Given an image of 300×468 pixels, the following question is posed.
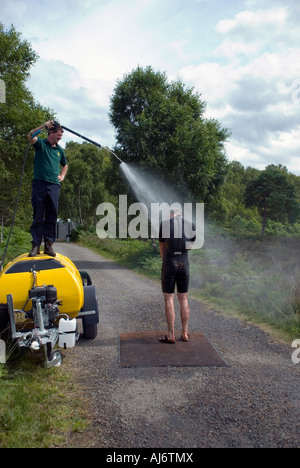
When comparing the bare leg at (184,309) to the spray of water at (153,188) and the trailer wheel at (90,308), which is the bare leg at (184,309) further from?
the spray of water at (153,188)

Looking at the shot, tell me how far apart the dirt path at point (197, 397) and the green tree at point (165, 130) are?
1131cm

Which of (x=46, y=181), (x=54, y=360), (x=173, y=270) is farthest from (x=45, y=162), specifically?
(x=54, y=360)

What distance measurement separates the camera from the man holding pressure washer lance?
541 centimetres

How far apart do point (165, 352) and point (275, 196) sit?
3503 centimetres

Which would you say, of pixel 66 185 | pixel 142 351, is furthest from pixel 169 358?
pixel 66 185

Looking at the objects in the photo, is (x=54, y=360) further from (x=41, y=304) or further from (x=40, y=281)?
(x=40, y=281)

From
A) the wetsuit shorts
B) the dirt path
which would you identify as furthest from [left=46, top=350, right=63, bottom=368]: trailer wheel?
the wetsuit shorts

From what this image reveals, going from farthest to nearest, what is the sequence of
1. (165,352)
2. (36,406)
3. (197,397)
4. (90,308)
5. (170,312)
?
(170,312) < (90,308) < (165,352) < (197,397) < (36,406)

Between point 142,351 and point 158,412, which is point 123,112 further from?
point 158,412

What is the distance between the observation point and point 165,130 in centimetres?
1719

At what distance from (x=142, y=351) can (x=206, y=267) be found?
759cm

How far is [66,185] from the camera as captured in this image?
46.2 meters

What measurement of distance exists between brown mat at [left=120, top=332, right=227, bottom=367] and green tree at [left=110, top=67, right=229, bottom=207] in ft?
38.1

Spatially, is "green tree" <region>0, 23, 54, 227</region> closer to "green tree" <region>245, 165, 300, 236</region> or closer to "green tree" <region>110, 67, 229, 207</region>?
"green tree" <region>110, 67, 229, 207</region>
